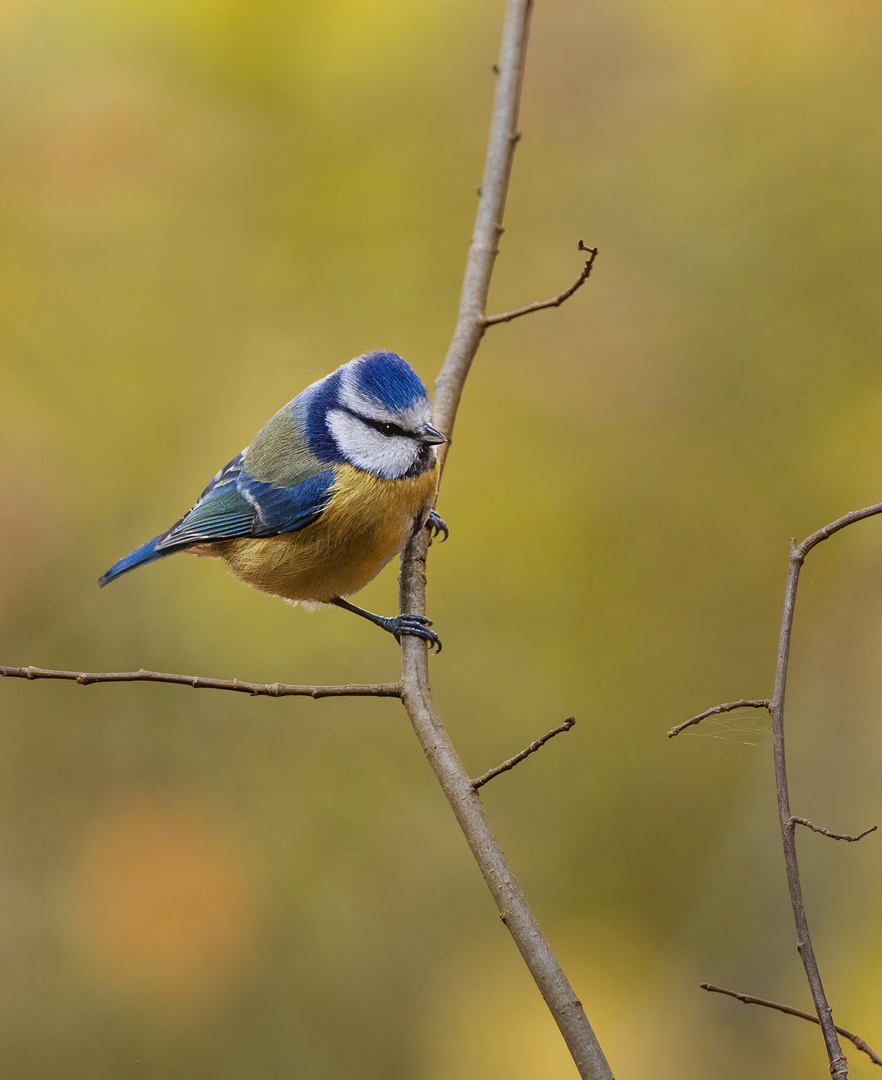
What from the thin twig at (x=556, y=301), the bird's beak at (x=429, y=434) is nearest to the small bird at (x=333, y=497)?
the bird's beak at (x=429, y=434)

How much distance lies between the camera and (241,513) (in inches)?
39.6

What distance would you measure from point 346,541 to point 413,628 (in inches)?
5.3

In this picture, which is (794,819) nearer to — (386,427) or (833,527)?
(833,527)

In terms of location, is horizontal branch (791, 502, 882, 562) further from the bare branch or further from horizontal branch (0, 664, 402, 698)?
horizontal branch (0, 664, 402, 698)

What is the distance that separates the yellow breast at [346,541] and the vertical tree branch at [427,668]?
42 millimetres

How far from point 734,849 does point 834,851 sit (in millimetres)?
116

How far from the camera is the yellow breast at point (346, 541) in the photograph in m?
0.92

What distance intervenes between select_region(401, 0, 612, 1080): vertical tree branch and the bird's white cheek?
3.1 inches

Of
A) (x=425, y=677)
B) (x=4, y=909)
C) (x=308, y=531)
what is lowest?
(x=425, y=677)

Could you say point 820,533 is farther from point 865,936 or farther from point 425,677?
point 865,936

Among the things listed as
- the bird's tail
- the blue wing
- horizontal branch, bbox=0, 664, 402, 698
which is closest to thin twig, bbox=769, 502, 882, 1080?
horizontal branch, bbox=0, 664, 402, 698

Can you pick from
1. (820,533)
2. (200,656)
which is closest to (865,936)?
(820,533)

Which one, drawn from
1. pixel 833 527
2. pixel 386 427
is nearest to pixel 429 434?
pixel 386 427

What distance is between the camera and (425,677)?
773mm
